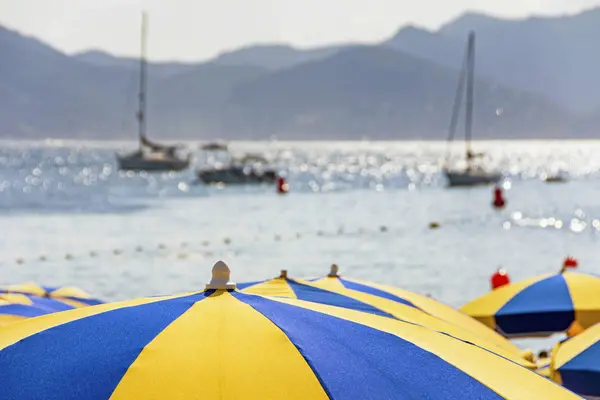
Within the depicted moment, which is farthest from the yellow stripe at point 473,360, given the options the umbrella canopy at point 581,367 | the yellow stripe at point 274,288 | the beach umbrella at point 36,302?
the beach umbrella at point 36,302

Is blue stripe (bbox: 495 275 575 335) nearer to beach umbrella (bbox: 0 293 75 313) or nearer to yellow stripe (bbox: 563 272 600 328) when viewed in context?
yellow stripe (bbox: 563 272 600 328)

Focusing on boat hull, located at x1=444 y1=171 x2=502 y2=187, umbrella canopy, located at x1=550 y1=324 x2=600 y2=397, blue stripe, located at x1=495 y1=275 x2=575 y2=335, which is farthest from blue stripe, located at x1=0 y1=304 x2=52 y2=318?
boat hull, located at x1=444 y1=171 x2=502 y2=187

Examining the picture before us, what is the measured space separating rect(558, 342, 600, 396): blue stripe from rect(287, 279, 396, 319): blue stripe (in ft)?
5.23

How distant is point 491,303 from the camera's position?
9852 mm

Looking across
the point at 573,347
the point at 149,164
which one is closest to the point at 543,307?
the point at 573,347

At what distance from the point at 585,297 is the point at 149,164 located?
263 ft

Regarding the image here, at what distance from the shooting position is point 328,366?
3711mm

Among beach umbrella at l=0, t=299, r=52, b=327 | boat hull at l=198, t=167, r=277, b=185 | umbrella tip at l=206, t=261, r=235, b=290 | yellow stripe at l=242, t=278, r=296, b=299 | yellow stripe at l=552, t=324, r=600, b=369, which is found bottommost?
boat hull at l=198, t=167, r=277, b=185

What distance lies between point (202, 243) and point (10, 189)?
40945 millimetres

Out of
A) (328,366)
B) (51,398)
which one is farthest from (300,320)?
(51,398)

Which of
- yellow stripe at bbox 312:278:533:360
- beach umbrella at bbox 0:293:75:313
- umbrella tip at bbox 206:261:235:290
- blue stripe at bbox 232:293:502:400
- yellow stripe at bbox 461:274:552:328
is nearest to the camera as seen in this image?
blue stripe at bbox 232:293:502:400

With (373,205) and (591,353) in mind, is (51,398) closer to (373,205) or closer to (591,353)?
(591,353)

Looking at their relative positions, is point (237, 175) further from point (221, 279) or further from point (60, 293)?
point (221, 279)

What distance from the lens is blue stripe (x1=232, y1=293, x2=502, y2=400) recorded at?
3643 millimetres
